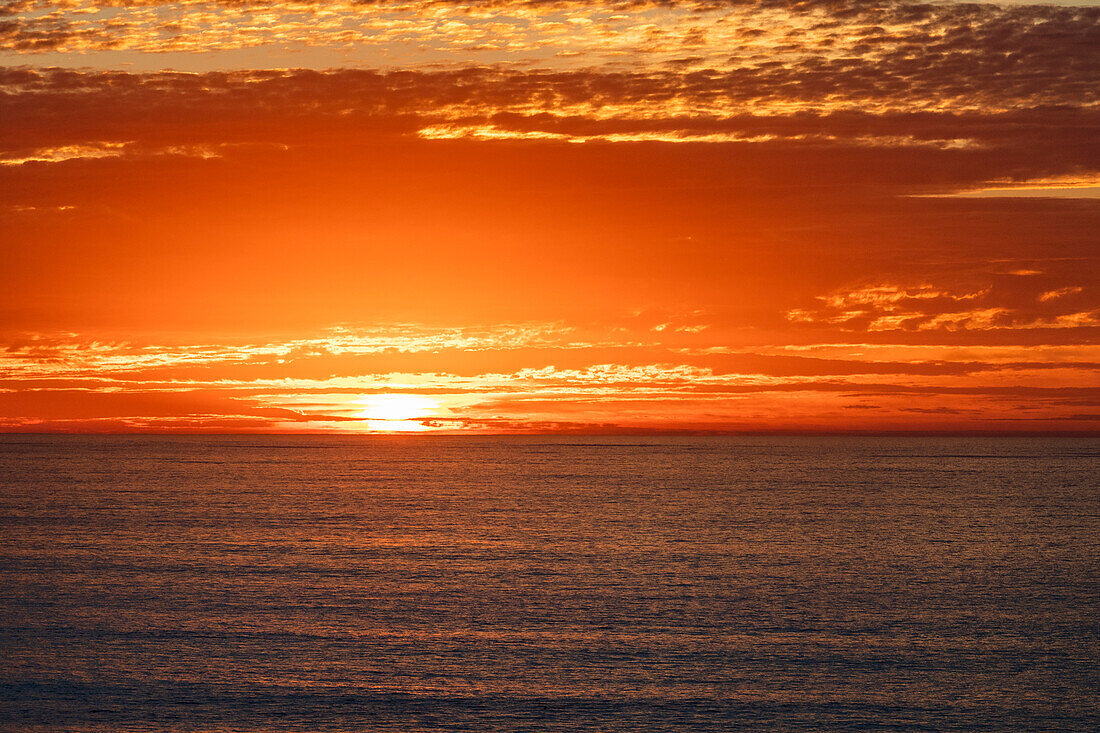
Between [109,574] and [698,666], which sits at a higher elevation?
[698,666]

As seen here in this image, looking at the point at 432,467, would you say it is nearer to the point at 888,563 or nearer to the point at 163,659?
the point at 888,563

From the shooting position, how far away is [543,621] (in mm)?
43344

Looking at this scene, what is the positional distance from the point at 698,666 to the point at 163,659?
1909 cm

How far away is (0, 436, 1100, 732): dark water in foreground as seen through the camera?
31828mm

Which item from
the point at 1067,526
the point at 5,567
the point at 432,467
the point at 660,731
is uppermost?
the point at 660,731

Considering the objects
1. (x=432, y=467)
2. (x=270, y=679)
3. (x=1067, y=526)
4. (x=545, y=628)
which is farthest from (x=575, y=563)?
(x=432, y=467)

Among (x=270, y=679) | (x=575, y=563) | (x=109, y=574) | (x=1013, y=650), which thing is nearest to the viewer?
(x=270, y=679)

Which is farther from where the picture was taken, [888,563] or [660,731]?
[888,563]

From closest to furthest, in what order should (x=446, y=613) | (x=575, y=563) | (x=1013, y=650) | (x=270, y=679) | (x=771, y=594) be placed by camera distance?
(x=270, y=679) → (x=1013, y=650) → (x=446, y=613) → (x=771, y=594) → (x=575, y=563)

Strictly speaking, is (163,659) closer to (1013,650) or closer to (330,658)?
(330,658)

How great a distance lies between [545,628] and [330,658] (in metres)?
9.03

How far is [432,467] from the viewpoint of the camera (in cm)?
19225

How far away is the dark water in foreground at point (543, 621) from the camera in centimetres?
3183

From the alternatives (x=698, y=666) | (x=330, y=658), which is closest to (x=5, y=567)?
(x=330, y=658)
